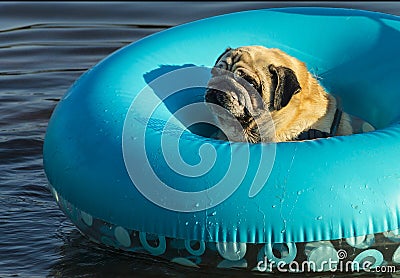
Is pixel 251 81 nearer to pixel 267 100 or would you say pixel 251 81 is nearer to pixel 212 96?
pixel 267 100

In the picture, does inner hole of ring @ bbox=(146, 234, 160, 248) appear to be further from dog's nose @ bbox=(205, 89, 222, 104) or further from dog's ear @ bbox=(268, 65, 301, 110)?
dog's ear @ bbox=(268, 65, 301, 110)

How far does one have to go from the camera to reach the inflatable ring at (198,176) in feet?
17.7

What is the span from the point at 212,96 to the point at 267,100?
14.9 inches

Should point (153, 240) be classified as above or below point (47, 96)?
above

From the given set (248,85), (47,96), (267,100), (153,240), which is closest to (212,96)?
(248,85)

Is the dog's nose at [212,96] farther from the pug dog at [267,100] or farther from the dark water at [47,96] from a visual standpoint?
the dark water at [47,96]

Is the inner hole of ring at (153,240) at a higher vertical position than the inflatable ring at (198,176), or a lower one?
lower

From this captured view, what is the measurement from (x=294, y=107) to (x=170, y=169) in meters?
1.13

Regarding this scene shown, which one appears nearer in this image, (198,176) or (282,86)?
(198,176)

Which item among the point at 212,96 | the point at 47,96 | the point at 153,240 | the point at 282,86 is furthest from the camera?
the point at 47,96

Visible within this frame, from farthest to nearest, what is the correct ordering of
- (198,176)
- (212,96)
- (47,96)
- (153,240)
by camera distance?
(47,96) < (212,96) < (153,240) < (198,176)

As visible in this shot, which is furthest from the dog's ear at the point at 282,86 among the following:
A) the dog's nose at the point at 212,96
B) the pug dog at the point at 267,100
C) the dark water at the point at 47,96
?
the dark water at the point at 47,96

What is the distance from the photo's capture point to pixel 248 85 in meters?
6.16

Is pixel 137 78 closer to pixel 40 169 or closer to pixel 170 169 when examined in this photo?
pixel 170 169
